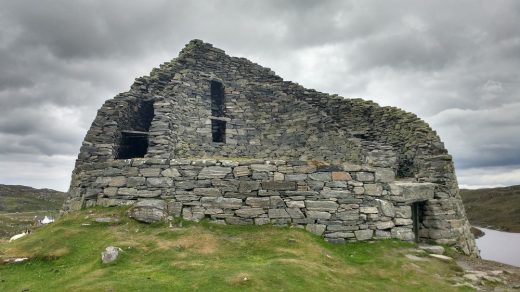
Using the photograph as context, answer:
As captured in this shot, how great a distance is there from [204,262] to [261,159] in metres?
4.87

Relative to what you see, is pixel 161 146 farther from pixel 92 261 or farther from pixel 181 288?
pixel 181 288

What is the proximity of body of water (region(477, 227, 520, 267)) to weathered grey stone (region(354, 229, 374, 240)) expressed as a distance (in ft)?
56.0

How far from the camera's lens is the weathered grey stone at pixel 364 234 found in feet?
39.4

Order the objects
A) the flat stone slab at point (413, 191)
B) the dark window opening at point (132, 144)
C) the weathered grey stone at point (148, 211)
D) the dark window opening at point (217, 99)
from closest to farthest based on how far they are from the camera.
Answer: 1. the weathered grey stone at point (148, 211)
2. the flat stone slab at point (413, 191)
3. the dark window opening at point (132, 144)
4. the dark window opening at point (217, 99)

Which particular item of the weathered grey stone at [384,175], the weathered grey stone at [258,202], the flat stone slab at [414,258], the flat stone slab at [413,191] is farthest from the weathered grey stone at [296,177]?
the flat stone slab at [414,258]

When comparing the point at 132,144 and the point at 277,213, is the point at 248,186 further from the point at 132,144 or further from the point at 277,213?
the point at 132,144

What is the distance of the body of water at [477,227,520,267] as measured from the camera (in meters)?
29.3

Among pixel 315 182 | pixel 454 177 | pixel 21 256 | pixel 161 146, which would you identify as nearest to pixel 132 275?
pixel 21 256

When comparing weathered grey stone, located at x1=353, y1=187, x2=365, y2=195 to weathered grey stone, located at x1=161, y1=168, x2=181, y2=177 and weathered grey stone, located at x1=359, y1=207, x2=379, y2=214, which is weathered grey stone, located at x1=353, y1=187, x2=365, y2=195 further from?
weathered grey stone, located at x1=161, y1=168, x2=181, y2=177

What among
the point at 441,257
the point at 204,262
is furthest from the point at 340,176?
the point at 204,262

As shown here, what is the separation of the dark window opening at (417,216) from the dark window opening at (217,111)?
11155mm

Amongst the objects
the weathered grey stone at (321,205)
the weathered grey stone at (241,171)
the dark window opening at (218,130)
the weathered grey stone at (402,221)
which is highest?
the dark window opening at (218,130)

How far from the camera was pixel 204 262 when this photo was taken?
9094 mm

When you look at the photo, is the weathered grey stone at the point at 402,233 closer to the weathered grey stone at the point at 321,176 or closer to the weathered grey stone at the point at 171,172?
the weathered grey stone at the point at 321,176
